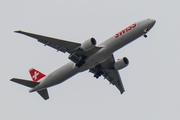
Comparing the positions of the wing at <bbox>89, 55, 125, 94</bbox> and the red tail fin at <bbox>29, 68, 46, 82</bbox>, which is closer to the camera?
the wing at <bbox>89, 55, 125, 94</bbox>

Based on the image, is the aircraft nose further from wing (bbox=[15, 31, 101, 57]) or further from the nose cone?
wing (bbox=[15, 31, 101, 57])

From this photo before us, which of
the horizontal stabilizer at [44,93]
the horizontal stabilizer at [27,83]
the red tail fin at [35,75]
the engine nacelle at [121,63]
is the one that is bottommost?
the engine nacelle at [121,63]

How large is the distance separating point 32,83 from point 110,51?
43.4ft

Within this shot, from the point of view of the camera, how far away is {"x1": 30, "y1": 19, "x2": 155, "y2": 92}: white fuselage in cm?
6069

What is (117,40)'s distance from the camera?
201 feet

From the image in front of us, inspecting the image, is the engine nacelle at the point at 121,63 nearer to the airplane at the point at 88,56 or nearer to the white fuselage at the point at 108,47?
the airplane at the point at 88,56

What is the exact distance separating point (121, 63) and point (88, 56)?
6.19 meters

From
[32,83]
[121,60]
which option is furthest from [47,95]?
[121,60]

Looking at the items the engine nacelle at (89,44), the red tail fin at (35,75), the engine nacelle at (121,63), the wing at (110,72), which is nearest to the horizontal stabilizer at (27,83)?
the red tail fin at (35,75)

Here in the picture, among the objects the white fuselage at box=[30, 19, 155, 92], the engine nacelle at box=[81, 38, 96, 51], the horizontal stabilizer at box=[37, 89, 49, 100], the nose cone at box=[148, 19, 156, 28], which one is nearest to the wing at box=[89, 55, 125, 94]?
the white fuselage at box=[30, 19, 155, 92]

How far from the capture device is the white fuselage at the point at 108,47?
60.7 m

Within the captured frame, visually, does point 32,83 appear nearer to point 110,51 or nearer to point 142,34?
point 110,51

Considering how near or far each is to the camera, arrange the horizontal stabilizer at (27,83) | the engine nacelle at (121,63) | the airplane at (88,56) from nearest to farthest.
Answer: the airplane at (88,56), the horizontal stabilizer at (27,83), the engine nacelle at (121,63)

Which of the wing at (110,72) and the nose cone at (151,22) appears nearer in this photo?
the nose cone at (151,22)
